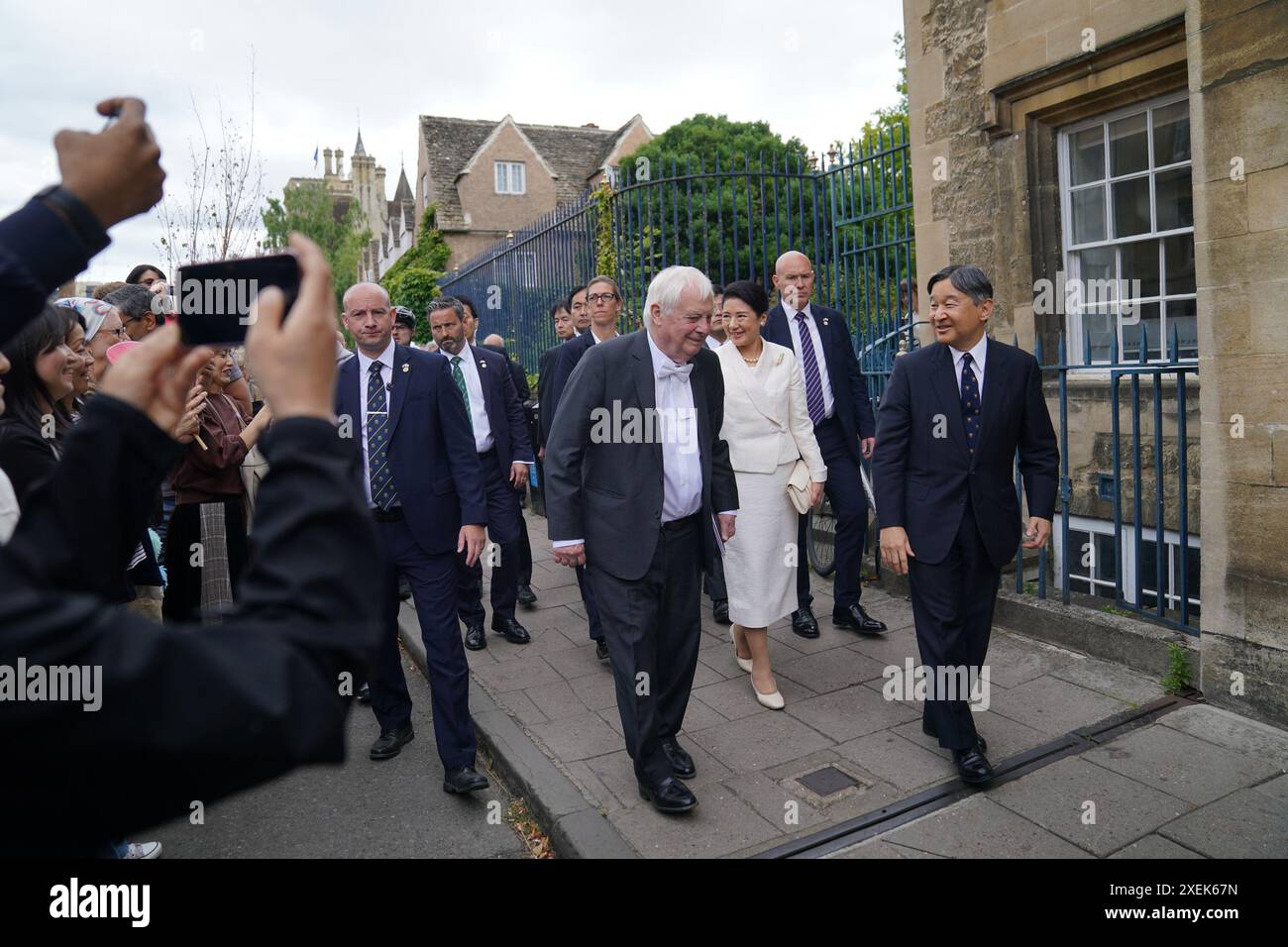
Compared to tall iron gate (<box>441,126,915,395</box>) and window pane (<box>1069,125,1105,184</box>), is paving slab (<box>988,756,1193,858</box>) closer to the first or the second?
tall iron gate (<box>441,126,915,395</box>)

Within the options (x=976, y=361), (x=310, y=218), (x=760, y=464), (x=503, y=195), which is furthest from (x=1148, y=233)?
(x=310, y=218)

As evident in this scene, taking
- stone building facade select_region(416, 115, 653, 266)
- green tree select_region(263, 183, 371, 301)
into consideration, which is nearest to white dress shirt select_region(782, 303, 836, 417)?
green tree select_region(263, 183, 371, 301)

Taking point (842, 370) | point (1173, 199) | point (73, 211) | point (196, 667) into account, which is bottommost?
point (196, 667)

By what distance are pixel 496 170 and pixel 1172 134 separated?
35.8 metres

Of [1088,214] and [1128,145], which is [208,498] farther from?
[1128,145]

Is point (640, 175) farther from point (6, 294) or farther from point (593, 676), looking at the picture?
point (6, 294)

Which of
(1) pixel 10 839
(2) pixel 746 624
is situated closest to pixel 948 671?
(2) pixel 746 624

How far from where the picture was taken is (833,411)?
618cm

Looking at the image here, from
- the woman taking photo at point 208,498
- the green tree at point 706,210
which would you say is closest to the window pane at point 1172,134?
the green tree at point 706,210

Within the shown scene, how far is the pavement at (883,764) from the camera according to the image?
11.6 feet

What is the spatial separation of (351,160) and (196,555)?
88.0m

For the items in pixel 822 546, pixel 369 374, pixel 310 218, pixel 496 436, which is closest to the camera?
pixel 369 374

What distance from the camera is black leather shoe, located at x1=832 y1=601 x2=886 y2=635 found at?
5977 mm
